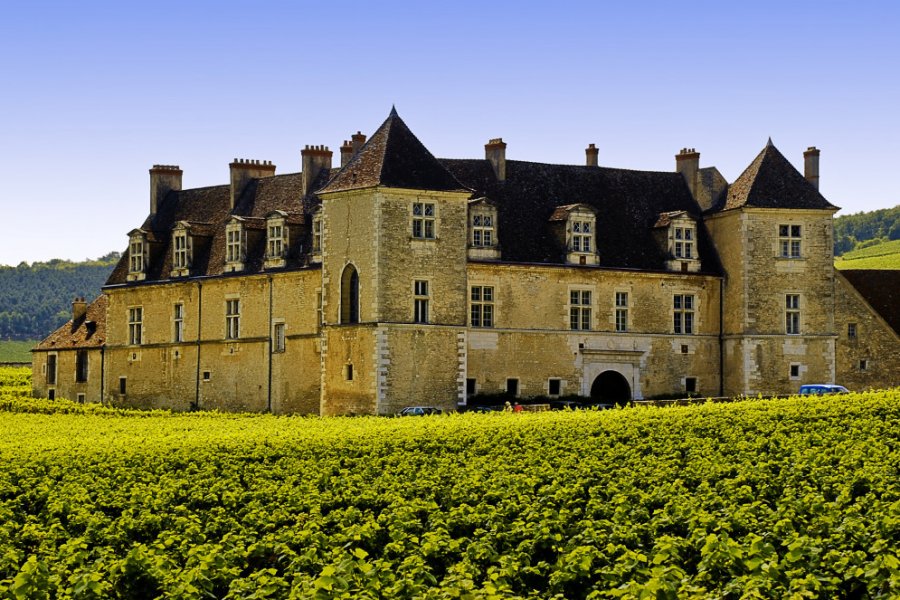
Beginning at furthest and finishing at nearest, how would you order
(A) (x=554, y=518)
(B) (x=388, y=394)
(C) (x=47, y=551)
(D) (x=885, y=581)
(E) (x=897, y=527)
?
(B) (x=388, y=394), (A) (x=554, y=518), (C) (x=47, y=551), (E) (x=897, y=527), (D) (x=885, y=581)

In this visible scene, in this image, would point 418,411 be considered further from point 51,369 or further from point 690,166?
point 51,369

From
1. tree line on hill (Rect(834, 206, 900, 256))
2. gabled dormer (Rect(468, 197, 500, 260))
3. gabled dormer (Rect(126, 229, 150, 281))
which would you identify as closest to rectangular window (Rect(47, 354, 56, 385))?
gabled dormer (Rect(126, 229, 150, 281))

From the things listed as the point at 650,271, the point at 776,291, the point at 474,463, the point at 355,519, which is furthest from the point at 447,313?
the point at 355,519

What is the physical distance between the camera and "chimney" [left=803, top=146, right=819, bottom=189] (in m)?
60.4

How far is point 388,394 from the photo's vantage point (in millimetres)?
50469

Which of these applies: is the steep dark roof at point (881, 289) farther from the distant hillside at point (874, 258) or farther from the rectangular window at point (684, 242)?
the distant hillside at point (874, 258)

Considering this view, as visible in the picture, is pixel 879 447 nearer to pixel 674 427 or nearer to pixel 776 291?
pixel 674 427

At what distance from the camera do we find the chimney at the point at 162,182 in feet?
224

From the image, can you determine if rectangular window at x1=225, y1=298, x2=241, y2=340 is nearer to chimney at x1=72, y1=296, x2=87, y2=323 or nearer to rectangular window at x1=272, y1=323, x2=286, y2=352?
rectangular window at x1=272, y1=323, x2=286, y2=352

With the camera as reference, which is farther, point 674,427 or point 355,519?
point 674,427

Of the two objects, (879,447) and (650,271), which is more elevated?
(650,271)

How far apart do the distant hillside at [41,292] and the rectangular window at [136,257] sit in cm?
11481

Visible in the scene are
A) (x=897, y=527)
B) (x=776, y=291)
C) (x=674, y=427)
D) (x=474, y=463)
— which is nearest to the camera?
(x=897, y=527)

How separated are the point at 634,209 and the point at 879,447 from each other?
3007cm
